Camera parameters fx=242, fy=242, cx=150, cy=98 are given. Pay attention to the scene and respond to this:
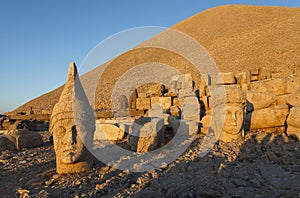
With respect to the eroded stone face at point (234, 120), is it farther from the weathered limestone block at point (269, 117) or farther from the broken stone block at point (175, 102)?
the broken stone block at point (175, 102)

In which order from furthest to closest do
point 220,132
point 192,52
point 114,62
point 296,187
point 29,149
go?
point 114,62 → point 192,52 → point 29,149 → point 220,132 → point 296,187

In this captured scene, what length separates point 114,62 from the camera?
42.9m

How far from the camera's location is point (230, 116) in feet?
20.3

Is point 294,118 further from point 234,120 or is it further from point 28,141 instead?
point 28,141

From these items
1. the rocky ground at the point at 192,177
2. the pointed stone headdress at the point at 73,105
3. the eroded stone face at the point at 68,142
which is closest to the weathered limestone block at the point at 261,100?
the rocky ground at the point at 192,177

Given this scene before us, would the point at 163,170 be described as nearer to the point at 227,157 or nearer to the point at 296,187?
the point at 227,157

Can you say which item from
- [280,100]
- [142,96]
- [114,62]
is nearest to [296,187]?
[280,100]

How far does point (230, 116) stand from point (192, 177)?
8.24 ft

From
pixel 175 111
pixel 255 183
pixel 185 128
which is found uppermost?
pixel 175 111

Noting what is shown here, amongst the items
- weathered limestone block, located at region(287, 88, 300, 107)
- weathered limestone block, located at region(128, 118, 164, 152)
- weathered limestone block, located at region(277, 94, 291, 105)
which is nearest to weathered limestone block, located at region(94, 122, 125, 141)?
weathered limestone block, located at region(128, 118, 164, 152)

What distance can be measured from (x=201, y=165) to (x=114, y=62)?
130 feet

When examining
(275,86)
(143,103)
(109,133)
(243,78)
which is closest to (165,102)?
(143,103)

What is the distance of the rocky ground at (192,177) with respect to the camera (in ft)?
12.4

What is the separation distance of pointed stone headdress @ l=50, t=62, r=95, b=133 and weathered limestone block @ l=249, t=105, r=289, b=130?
15.7 ft
